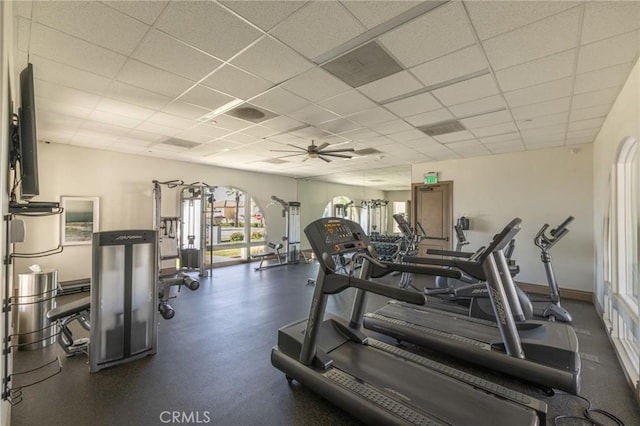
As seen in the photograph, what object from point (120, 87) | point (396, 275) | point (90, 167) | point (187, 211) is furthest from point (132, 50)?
point (396, 275)

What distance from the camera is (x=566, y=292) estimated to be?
5.22 meters

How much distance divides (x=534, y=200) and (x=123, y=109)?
23.0 feet

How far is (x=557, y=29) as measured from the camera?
2.12 metres

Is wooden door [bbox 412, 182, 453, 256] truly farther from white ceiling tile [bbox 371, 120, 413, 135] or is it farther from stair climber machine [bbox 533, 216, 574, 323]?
white ceiling tile [bbox 371, 120, 413, 135]

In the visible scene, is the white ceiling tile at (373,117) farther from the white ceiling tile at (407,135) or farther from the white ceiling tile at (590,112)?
the white ceiling tile at (590,112)

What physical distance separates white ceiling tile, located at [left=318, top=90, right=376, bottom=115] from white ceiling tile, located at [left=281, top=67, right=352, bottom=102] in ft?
0.37

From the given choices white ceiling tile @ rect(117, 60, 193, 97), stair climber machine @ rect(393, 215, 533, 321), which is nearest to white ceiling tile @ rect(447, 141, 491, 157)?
stair climber machine @ rect(393, 215, 533, 321)

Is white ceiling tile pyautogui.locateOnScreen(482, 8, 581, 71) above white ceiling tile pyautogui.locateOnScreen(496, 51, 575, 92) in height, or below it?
above

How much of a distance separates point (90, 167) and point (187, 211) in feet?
6.82

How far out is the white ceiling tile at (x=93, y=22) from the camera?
1.95 meters

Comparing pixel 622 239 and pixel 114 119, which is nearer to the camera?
pixel 622 239

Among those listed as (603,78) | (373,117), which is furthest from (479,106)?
(373,117)

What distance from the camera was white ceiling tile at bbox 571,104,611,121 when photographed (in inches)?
140

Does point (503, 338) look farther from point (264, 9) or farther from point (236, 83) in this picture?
point (236, 83)
